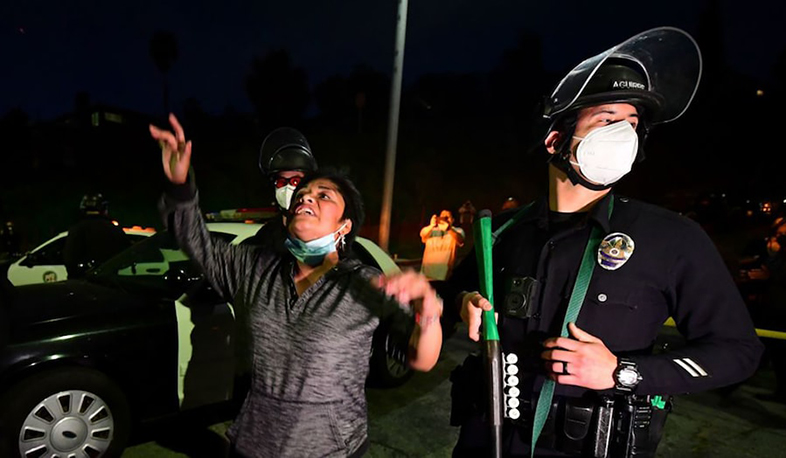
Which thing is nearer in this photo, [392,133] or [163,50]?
[392,133]

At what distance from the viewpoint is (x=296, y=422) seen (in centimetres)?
181

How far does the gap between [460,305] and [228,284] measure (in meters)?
0.99

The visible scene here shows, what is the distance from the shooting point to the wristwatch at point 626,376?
153 centimetres

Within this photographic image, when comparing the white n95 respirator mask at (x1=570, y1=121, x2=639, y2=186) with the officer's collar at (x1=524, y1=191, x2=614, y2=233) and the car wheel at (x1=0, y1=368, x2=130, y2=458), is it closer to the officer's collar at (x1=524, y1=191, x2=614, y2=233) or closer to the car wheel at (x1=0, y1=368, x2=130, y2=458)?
the officer's collar at (x1=524, y1=191, x2=614, y2=233)

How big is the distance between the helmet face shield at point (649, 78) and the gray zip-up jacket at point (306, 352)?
974 mm

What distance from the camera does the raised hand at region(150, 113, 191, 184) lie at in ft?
6.32

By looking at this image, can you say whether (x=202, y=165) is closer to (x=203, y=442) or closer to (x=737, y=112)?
(x=203, y=442)

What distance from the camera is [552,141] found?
6.24ft

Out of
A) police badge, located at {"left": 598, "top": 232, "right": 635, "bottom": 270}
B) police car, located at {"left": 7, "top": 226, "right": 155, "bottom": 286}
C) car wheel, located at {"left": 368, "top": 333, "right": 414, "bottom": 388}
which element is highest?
police badge, located at {"left": 598, "top": 232, "right": 635, "bottom": 270}

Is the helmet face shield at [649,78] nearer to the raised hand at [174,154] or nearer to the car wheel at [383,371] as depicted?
the raised hand at [174,154]

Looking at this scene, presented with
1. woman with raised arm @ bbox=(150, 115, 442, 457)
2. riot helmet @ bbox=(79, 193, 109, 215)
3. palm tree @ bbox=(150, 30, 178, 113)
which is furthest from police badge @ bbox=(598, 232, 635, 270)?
palm tree @ bbox=(150, 30, 178, 113)

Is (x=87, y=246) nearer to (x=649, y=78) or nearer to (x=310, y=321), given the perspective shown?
(x=310, y=321)

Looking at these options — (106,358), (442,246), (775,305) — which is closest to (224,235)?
(106,358)

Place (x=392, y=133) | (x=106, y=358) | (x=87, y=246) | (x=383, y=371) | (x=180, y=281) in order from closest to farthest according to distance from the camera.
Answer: (x=106, y=358)
(x=180, y=281)
(x=383, y=371)
(x=87, y=246)
(x=392, y=133)
